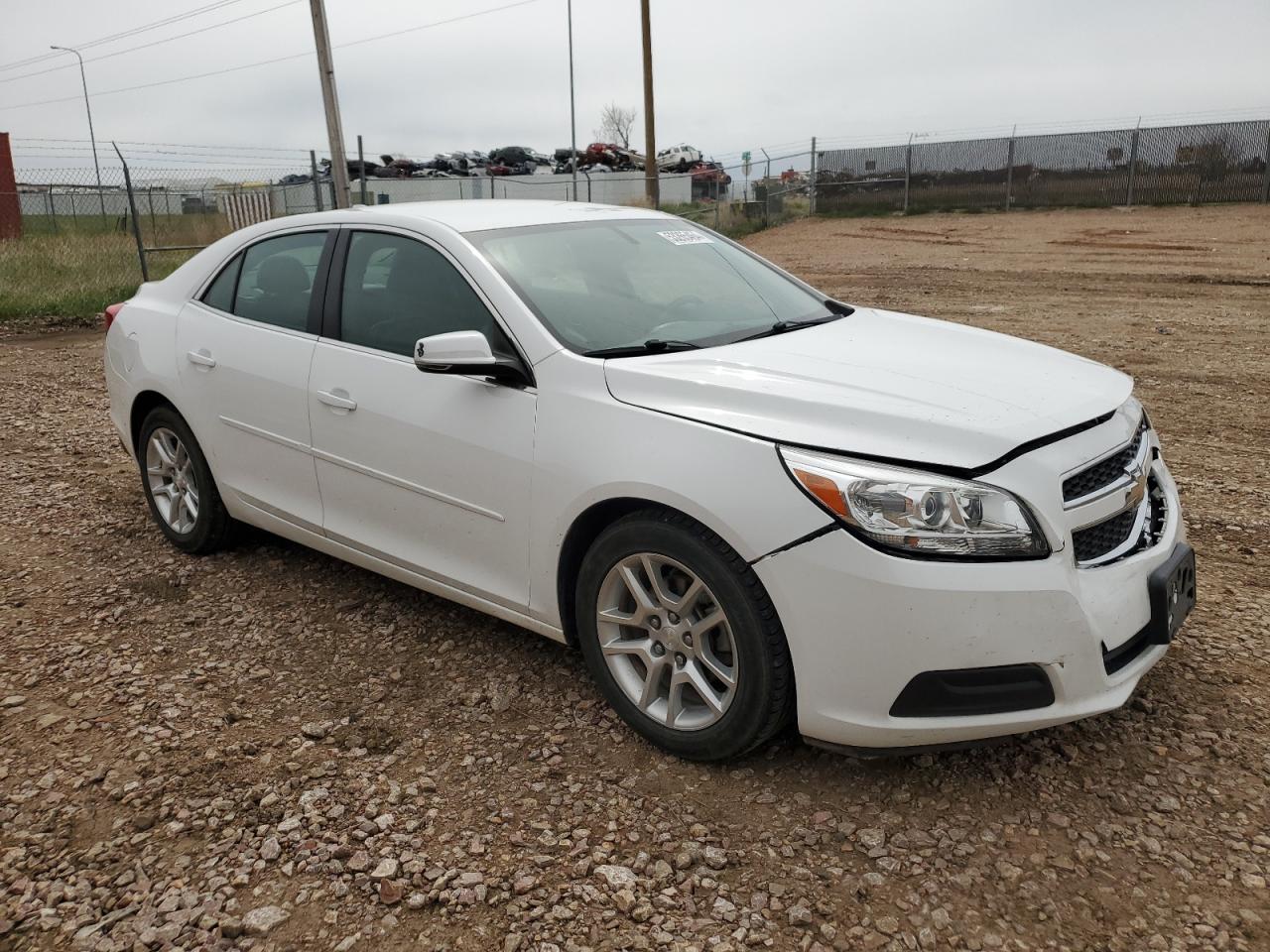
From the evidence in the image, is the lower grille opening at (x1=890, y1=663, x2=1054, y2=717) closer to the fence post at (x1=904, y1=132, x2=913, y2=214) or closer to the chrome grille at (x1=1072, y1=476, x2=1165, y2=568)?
the chrome grille at (x1=1072, y1=476, x2=1165, y2=568)

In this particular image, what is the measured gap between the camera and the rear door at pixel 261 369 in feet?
13.4

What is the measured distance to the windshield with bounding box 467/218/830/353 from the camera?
11.4 ft

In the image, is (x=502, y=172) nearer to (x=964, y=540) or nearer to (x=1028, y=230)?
(x=1028, y=230)

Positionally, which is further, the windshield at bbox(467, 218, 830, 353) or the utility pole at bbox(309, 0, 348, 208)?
the utility pole at bbox(309, 0, 348, 208)

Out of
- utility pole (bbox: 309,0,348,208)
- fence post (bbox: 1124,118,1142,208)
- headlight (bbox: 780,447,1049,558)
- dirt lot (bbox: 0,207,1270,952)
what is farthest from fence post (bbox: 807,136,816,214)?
headlight (bbox: 780,447,1049,558)

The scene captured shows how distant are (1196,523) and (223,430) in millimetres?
4439

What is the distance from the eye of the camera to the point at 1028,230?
74.9ft

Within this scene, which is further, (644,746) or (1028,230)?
(1028,230)

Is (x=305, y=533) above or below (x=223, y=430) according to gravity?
below

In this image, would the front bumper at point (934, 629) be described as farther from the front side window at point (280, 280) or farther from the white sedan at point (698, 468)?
the front side window at point (280, 280)

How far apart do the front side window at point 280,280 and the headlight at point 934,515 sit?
2.49 metres

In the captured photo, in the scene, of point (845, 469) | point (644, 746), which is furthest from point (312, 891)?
point (845, 469)

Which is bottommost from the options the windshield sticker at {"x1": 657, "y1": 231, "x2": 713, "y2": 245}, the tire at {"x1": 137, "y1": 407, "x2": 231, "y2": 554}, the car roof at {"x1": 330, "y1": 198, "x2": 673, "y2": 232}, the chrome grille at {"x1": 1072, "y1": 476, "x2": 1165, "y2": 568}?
the tire at {"x1": 137, "y1": 407, "x2": 231, "y2": 554}

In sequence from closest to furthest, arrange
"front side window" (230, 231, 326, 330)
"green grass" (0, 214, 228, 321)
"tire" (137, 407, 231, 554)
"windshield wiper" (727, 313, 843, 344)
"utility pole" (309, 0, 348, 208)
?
"windshield wiper" (727, 313, 843, 344)
"front side window" (230, 231, 326, 330)
"tire" (137, 407, 231, 554)
"green grass" (0, 214, 228, 321)
"utility pole" (309, 0, 348, 208)
